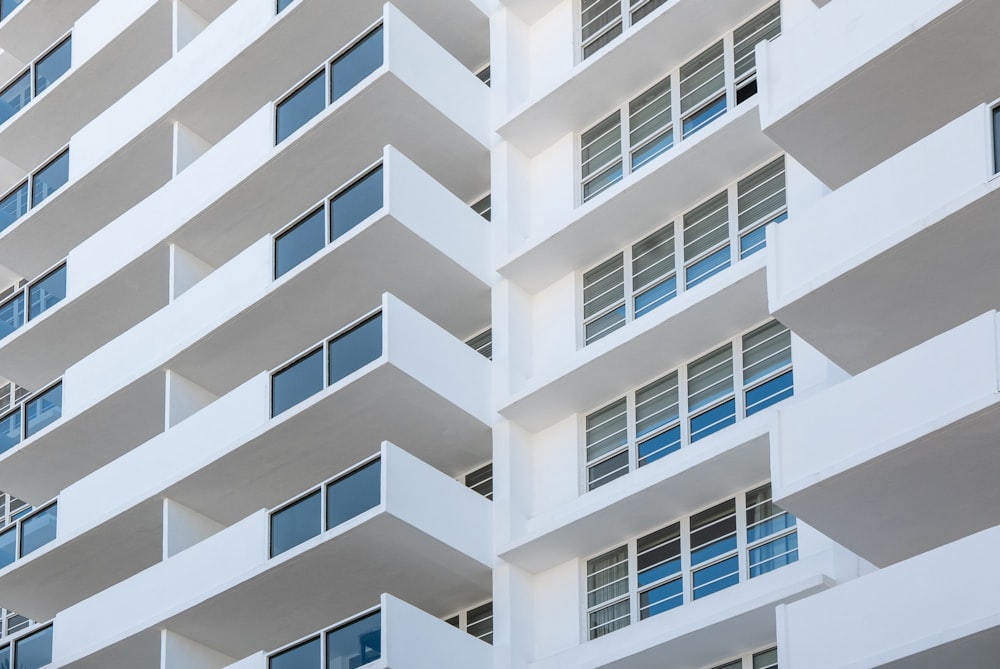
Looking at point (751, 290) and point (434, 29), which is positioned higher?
point (434, 29)

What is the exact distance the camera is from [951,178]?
17.9 meters

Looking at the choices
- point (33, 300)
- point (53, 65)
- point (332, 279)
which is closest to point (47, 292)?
point (33, 300)

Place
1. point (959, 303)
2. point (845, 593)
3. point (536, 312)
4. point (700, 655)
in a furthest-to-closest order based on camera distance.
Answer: point (536, 312) < point (700, 655) < point (959, 303) < point (845, 593)

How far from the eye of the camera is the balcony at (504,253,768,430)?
21.8 m

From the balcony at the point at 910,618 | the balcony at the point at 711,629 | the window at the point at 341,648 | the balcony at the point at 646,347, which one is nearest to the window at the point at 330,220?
the balcony at the point at 646,347

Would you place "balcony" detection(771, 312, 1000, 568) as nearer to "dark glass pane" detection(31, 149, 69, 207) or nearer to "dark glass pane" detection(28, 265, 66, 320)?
"dark glass pane" detection(28, 265, 66, 320)

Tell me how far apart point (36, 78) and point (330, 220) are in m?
10.9

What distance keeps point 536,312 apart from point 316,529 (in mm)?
4367

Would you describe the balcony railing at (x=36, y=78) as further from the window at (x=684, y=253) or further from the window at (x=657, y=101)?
the window at (x=684, y=253)

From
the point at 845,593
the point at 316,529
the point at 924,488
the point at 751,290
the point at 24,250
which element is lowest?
the point at 845,593

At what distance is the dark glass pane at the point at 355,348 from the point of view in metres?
23.7

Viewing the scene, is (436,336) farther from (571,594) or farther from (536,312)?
(571,594)

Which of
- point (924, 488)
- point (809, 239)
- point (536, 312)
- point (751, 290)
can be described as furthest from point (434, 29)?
point (924, 488)

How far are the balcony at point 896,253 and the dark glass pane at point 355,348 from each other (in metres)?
6.12
